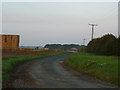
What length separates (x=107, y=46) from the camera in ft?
162

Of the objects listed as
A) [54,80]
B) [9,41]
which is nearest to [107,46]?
[9,41]

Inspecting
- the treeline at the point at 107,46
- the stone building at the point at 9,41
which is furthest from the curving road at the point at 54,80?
the stone building at the point at 9,41

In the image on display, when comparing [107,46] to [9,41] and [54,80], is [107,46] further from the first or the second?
[54,80]

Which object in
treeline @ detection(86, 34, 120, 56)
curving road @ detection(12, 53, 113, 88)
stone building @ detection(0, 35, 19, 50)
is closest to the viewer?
curving road @ detection(12, 53, 113, 88)

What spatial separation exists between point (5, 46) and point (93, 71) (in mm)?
33345

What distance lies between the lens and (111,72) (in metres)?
19.6

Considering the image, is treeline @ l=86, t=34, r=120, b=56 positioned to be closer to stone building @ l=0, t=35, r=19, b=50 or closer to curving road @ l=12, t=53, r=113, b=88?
stone building @ l=0, t=35, r=19, b=50

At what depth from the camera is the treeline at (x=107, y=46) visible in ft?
150

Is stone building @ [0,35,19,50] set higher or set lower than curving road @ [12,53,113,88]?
higher

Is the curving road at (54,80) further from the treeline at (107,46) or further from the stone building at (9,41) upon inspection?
the stone building at (9,41)

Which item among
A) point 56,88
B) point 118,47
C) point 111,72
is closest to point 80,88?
point 56,88

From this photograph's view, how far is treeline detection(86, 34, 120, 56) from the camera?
45.8 metres

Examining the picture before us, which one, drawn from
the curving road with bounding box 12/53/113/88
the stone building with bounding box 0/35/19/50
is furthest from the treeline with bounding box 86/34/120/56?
the curving road with bounding box 12/53/113/88

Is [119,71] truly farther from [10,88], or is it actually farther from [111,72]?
[10,88]
